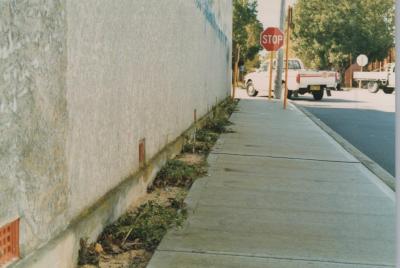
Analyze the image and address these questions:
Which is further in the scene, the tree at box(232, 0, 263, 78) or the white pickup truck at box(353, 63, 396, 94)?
the tree at box(232, 0, 263, 78)

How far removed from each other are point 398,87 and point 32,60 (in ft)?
5.58

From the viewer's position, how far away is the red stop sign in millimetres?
20703

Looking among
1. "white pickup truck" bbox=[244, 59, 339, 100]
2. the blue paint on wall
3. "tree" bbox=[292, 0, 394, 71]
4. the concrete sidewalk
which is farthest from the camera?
"tree" bbox=[292, 0, 394, 71]

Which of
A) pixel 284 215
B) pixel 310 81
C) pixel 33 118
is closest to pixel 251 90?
pixel 310 81

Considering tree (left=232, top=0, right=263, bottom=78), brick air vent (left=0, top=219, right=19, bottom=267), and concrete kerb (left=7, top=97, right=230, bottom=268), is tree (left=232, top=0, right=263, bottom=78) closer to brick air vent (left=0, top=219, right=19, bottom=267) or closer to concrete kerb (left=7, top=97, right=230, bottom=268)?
concrete kerb (left=7, top=97, right=230, bottom=268)

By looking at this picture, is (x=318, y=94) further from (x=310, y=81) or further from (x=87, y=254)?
(x=87, y=254)

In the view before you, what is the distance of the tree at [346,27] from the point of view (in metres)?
59.0

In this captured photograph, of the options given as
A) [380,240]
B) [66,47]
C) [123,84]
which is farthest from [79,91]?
[380,240]

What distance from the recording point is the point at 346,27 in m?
59.5

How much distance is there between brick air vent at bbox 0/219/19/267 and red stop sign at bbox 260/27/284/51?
18.6 metres

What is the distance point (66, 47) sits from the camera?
131 inches

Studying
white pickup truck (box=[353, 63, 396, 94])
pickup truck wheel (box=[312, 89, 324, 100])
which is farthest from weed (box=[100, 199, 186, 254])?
white pickup truck (box=[353, 63, 396, 94])

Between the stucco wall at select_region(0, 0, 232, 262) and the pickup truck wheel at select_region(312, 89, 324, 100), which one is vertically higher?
the stucco wall at select_region(0, 0, 232, 262)

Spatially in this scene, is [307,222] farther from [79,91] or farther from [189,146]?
[189,146]
